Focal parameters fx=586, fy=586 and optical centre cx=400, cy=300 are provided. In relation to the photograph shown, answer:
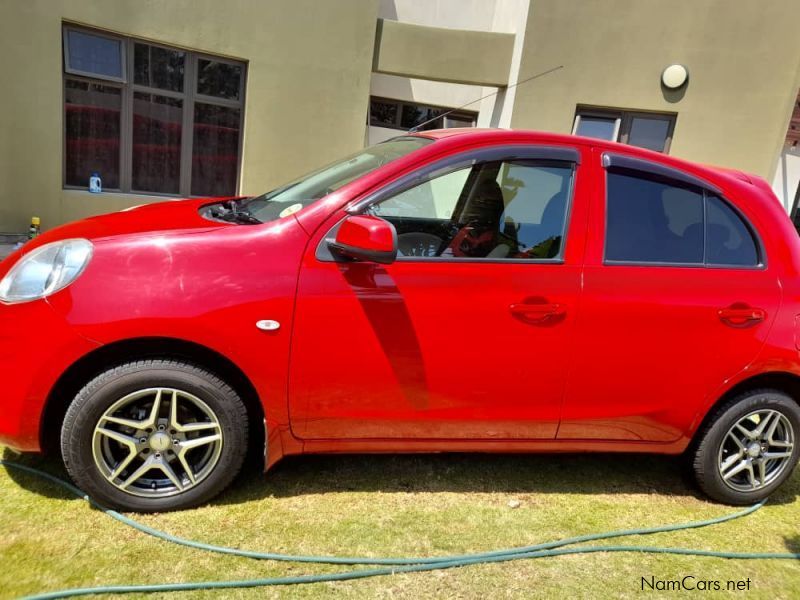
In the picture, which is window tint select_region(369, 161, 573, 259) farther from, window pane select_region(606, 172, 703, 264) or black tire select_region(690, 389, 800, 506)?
black tire select_region(690, 389, 800, 506)

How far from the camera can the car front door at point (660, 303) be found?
2912mm

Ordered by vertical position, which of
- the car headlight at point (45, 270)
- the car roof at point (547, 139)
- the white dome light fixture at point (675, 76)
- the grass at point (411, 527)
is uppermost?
the white dome light fixture at point (675, 76)

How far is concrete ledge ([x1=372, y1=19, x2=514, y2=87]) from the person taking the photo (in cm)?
945

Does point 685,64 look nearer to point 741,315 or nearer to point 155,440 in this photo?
point 741,315

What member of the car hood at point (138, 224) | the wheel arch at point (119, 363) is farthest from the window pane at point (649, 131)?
the wheel arch at point (119, 363)

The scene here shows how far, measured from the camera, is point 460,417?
2.90 m

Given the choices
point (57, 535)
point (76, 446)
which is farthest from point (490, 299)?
point (57, 535)

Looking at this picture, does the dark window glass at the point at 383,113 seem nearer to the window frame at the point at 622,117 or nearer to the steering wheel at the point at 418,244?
the window frame at the point at 622,117

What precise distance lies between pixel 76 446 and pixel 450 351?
1.70 meters

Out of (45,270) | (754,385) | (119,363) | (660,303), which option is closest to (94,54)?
(45,270)

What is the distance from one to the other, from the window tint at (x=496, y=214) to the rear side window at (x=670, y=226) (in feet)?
0.95

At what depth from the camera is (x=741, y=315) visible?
304 centimetres

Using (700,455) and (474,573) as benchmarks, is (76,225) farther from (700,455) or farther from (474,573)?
(700,455)

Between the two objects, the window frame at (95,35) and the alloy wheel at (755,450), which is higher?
the window frame at (95,35)
